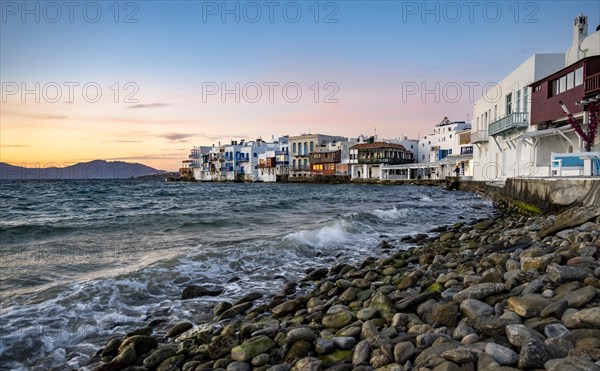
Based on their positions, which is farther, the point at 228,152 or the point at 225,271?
the point at 228,152

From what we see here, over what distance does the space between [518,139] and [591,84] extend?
7.19 m

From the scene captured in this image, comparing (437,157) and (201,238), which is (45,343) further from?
(437,157)

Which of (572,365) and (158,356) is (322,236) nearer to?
(158,356)

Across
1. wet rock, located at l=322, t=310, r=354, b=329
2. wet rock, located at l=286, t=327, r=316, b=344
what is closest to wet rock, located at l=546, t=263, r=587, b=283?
wet rock, located at l=322, t=310, r=354, b=329

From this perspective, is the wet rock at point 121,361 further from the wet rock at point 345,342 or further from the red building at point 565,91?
the red building at point 565,91

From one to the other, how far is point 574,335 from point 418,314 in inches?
Answer: 64.7

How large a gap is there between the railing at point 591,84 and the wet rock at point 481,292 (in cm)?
1674

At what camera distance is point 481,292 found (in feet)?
14.8

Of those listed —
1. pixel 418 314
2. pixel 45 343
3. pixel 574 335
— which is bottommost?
pixel 45 343

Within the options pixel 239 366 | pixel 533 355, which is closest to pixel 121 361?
pixel 239 366

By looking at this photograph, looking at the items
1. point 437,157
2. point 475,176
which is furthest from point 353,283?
point 437,157

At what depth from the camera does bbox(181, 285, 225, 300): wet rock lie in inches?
273

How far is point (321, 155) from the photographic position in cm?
7431

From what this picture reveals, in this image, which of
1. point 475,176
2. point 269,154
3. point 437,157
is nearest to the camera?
point 475,176
